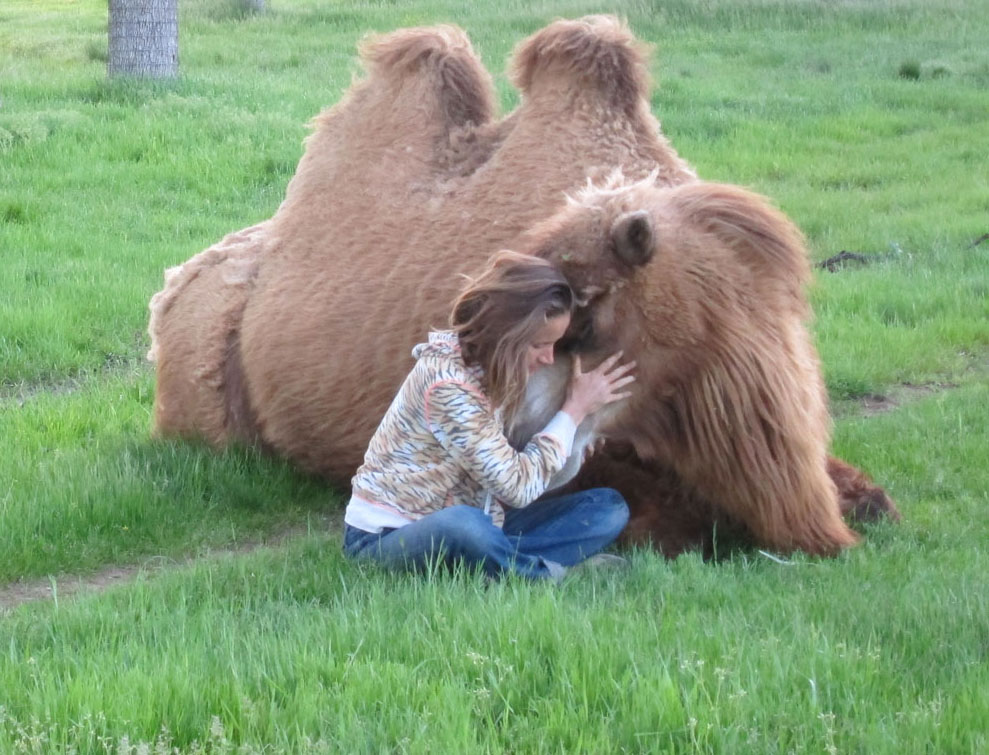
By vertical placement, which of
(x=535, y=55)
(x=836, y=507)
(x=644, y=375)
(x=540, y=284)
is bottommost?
(x=836, y=507)

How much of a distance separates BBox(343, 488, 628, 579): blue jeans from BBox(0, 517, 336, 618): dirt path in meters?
0.78

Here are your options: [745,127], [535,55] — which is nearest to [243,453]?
[535,55]

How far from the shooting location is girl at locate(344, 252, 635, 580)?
4.14 meters

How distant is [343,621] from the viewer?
363cm

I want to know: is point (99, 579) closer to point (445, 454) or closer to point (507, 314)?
point (445, 454)

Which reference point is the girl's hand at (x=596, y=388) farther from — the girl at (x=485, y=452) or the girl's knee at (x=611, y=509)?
the girl's knee at (x=611, y=509)

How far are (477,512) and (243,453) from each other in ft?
6.46

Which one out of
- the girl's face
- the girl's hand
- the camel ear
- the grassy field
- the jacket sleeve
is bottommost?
the grassy field

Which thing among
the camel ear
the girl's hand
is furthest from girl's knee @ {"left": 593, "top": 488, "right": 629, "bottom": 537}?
the camel ear

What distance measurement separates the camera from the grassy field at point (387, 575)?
2998 mm

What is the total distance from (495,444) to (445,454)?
0.81 ft

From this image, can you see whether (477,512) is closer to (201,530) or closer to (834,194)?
(201,530)

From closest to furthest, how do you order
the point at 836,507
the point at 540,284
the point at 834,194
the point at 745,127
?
the point at 540,284, the point at 836,507, the point at 834,194, the point at 745,127

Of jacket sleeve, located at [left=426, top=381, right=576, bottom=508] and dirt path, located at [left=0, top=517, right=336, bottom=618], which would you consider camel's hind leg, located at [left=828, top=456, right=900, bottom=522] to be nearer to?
jacket sleeve, located at [left=426, top=381, right=576, bottom=508]
